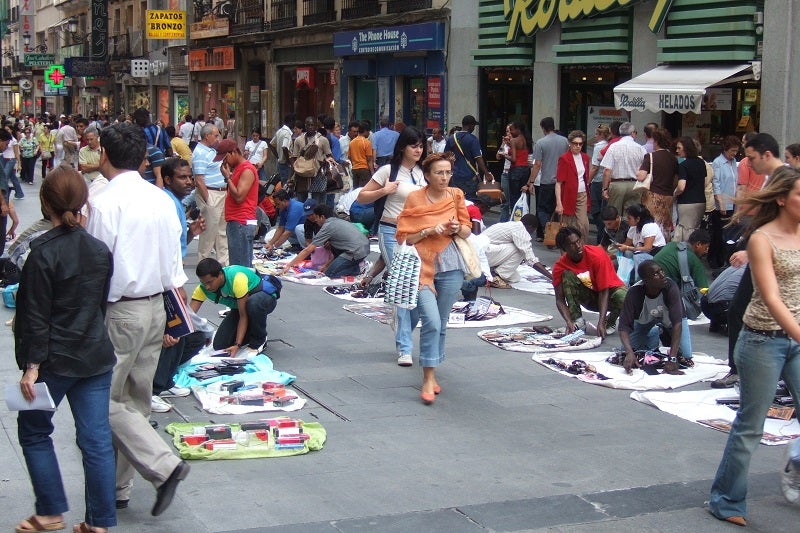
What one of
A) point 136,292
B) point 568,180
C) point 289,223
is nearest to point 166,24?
point 289,223


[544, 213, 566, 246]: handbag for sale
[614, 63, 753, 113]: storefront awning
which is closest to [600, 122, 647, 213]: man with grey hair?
[544, 213, 566, 246]: handbag for sale

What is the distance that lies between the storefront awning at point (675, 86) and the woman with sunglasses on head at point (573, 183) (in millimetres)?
1396

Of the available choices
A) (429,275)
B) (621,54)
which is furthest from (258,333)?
(621,54)

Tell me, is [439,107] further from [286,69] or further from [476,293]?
[476,293]

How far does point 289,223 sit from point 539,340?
19.7 ft

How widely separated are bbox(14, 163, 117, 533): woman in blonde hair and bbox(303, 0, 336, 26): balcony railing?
2487 centimetres

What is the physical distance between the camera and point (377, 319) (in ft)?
34.9

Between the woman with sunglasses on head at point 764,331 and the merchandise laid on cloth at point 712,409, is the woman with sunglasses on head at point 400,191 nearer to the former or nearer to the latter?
the merchandise laid on cloth at point 712,409

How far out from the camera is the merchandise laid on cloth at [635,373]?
319 inches

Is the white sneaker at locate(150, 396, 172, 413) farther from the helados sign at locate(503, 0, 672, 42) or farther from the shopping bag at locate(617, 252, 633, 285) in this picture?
the helados sign at locate(503, 0, 672, 42)

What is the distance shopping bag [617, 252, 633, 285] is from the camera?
11.3 meters

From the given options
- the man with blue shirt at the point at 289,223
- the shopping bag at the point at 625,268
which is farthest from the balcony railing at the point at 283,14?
the shopping bag at the point at 625,268

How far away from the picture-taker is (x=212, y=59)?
38.3 metres

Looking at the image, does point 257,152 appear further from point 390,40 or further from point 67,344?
point 67,344
